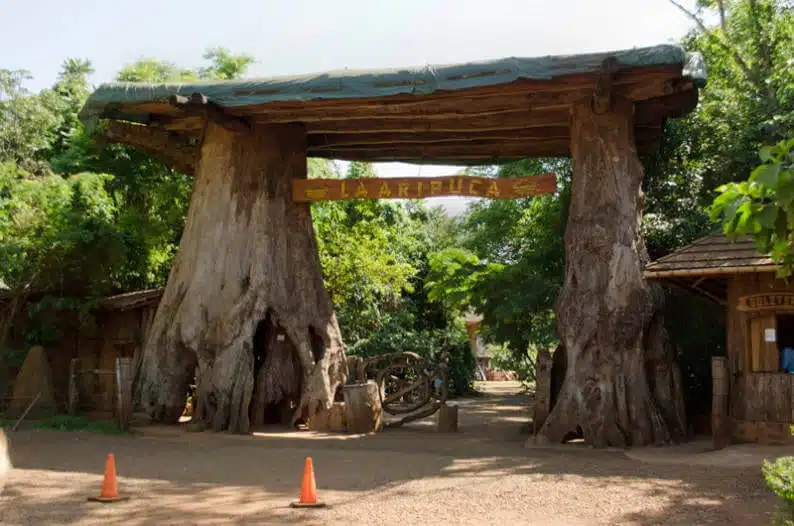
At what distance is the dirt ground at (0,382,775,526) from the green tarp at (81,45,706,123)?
5918 millimetres

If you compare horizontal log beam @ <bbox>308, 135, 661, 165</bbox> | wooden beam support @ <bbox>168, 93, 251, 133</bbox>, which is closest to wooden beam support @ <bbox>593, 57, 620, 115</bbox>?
horizontal log beam @ <bbox>308, 135, 661, 165</bbox>

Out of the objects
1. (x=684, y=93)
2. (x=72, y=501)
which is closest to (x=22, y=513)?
(x=72, y=501)

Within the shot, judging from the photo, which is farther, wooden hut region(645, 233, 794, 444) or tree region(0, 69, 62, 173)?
tree region(0, 69, 62, 173)

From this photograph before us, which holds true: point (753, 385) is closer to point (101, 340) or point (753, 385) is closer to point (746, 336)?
point (746, 336)

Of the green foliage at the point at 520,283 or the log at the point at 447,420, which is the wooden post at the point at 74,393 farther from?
the green foliage at the point at 520,283

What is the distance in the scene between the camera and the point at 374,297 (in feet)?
93.4

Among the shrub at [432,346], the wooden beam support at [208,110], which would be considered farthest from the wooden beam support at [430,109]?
the shrub at [432,346]

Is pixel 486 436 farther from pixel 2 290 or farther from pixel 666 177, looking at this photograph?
pixel 2 290

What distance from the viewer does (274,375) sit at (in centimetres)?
1734

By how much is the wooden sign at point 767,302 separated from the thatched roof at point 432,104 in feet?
11.8

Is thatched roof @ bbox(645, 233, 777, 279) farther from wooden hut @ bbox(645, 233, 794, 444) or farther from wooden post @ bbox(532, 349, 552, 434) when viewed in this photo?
wooden post @ bbox(532, 349, 552, 434)

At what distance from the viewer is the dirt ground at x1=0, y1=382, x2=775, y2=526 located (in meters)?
8.83

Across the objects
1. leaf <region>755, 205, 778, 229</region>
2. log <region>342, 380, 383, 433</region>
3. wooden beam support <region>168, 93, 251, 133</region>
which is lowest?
log <region>342, 380, 383, 433</region>

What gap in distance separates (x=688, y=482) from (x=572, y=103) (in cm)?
763
